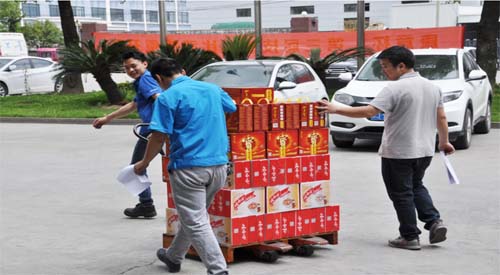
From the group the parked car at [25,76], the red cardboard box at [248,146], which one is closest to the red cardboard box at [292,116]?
the red cardboard box at [248,146]

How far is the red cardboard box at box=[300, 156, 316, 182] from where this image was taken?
21.5ft

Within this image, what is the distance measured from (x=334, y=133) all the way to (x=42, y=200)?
221 inches

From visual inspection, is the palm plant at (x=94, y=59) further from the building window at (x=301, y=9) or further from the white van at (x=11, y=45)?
the building window at (x=301, y=9)

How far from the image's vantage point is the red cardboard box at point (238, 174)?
6.16 metres

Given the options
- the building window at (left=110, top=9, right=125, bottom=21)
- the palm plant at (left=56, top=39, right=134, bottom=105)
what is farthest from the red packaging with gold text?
the building window at (left=110, top=9, right=125, bottom=21)

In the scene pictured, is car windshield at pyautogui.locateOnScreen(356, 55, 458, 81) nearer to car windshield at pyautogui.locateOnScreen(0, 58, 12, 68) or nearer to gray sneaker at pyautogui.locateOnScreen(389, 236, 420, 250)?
gray sneaker at pyautogui.locateOnScreen(389, 236, 420, 250)

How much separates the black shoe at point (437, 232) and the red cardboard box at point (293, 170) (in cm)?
128

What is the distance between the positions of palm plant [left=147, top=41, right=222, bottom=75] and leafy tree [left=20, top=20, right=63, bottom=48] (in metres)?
64.5

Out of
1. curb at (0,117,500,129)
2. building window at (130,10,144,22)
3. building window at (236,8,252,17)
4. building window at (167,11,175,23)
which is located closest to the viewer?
curb at (0,117,500,129)

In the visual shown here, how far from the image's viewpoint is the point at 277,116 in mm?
6465

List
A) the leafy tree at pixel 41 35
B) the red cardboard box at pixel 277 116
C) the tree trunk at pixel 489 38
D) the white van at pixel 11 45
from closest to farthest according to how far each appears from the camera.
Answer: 1. the red cardboard box at pixel 277 116
2. the tree trunk at pixel 489 38
3. the white van at pixel 11 45
4. the leafy tree at pixel 41 35

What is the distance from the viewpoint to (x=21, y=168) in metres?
12.0

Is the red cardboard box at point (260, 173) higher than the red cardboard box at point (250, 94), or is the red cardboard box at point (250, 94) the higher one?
the red cardboard box at point (250, 94)

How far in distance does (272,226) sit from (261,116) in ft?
2.94
